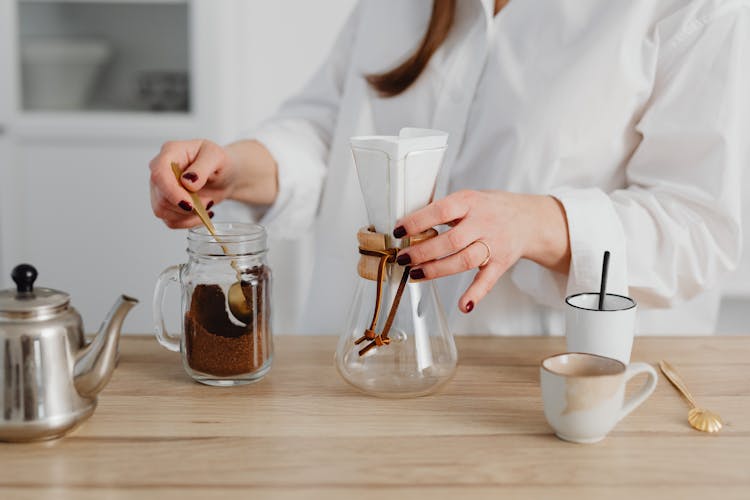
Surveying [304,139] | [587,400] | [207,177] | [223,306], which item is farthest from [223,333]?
[304,139]

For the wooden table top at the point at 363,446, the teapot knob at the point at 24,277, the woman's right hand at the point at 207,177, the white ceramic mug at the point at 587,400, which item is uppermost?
the woman's right hand at the point at 207,177

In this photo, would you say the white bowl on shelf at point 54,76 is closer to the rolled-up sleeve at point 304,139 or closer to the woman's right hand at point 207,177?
the rolled-up sleeve at point 304,139

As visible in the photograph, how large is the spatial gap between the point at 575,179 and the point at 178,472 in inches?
30.4

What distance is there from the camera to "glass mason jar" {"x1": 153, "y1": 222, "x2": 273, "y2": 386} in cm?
96

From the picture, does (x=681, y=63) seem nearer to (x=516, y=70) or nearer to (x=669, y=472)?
(x=516, y=70)

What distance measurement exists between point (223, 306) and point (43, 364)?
21 centimetres

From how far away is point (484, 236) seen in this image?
0.97 meters

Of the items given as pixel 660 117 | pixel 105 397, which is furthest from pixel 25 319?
pixel 660 117

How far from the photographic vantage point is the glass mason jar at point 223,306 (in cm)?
96

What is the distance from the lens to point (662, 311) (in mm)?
1403

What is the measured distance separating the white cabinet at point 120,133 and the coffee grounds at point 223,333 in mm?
1569

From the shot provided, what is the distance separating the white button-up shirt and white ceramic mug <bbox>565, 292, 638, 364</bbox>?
127mm

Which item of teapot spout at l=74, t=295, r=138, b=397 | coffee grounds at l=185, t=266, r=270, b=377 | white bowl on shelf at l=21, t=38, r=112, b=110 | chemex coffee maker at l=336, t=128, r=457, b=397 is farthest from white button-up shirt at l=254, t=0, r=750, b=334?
white bowl on shelf at l=21, t=38, r=112, b=110

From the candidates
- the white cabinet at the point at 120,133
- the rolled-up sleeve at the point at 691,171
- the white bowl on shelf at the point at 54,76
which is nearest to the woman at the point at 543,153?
the rolled-up sleeve at the point at 691,171
